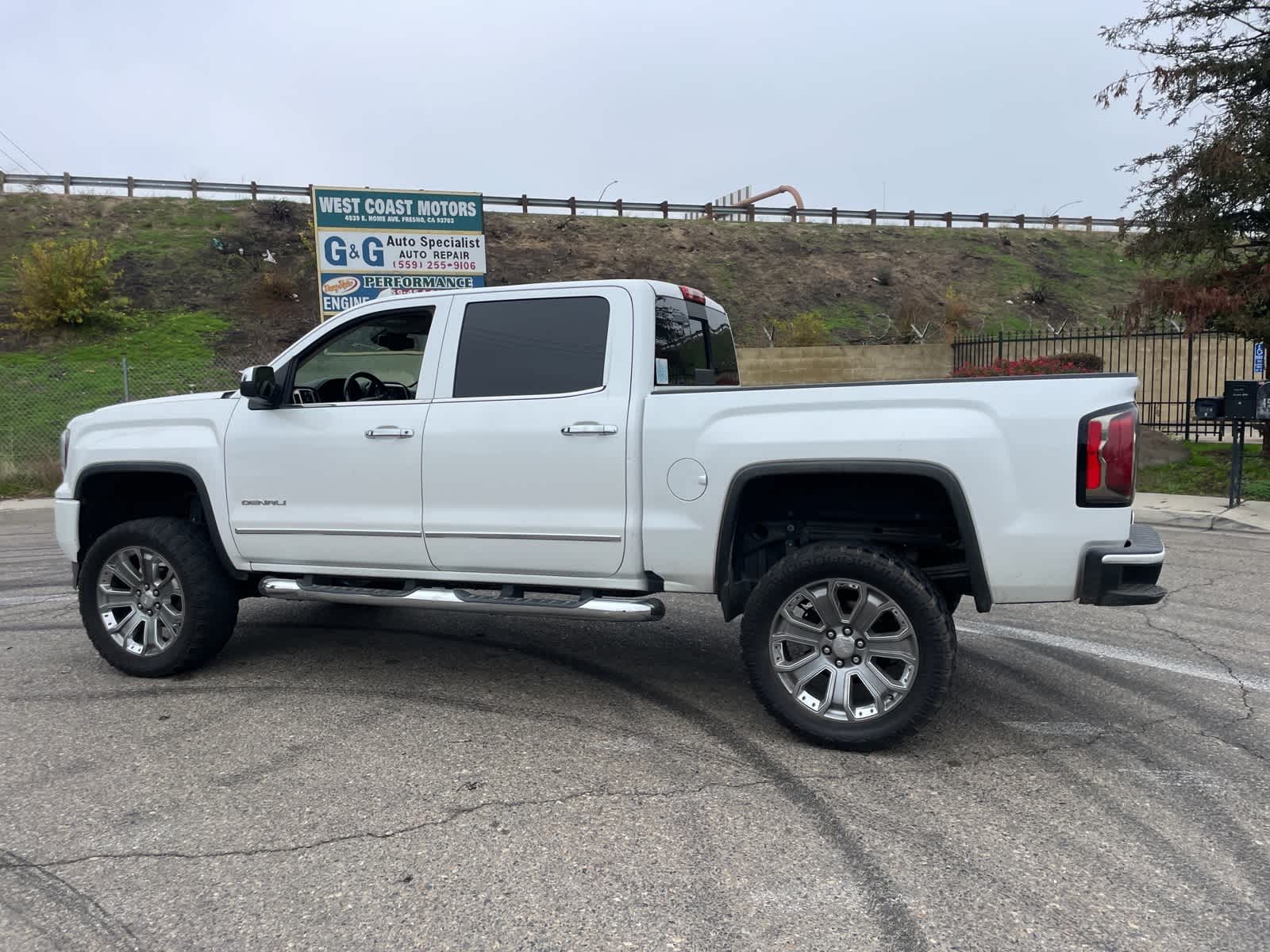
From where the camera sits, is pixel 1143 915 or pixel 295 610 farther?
pixel 295 610

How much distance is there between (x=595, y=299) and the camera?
4.50m

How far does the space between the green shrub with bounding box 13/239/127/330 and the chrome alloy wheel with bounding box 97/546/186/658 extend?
2510 centimetres

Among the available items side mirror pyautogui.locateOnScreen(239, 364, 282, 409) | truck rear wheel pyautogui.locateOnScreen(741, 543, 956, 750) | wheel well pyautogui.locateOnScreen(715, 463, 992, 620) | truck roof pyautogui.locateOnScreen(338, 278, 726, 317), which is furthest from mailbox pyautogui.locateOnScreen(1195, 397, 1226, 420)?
side mirror pyautogui.locateOnScreen(239, 364, 282, 409)

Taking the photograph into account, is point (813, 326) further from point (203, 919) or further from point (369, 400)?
point (203, 919)

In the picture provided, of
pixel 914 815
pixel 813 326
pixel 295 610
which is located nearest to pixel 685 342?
pixel 914 815

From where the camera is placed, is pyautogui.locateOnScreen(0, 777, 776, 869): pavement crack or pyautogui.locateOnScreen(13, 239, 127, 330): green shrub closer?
pyautogui.locateOnScreen(0, 777, 776, 869): pavement crack

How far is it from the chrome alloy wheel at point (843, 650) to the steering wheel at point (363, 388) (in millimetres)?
2563

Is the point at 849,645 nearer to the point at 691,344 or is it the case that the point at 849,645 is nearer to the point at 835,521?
the point at 835,521

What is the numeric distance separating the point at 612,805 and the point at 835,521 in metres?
1.67

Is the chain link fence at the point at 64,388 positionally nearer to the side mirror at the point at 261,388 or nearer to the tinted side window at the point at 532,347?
the side mirror at the point at 261,388

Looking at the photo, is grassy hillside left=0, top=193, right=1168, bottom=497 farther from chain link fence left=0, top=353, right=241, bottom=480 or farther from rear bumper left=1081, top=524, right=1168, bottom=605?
rear bumper left=1081, top=524, right=1168, bottom=605

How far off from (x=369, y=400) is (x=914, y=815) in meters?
3.23

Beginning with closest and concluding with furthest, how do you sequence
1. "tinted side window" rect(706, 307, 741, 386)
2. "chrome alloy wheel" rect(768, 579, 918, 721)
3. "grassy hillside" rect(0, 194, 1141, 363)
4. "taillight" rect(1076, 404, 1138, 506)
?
"taillight" rect(1076, 404, 1138, 506) → "chrome alloy wheel" rect(768, 579, 918, 721) → "tinted side window" rect(706, 307, 741, 386) → "grassy hillside" rect(0, 194, 1141, 363)

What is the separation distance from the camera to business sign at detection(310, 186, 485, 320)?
16547 mm
